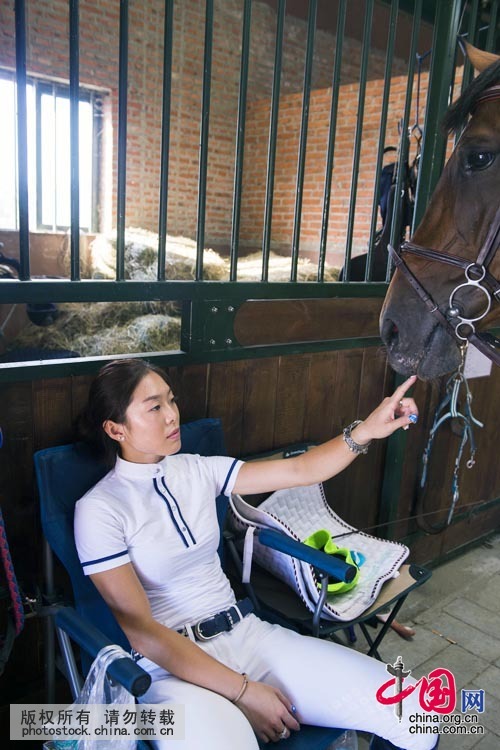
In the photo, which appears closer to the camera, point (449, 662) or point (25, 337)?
point (449, 662)

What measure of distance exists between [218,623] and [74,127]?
1160mm

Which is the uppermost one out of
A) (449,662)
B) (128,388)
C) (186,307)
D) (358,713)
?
A: (186,307)

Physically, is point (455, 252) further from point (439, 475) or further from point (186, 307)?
point (439, 475)

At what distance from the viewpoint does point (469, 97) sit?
4.26ft

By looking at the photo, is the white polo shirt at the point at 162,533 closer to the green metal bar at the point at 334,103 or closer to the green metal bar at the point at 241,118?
the green metal bar at the point at 241,118

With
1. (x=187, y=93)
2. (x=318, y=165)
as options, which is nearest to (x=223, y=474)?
(x=318, y=165)

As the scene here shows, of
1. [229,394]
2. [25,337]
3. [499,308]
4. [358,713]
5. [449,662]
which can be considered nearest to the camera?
[358,713]

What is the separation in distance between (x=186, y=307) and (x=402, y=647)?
1.39m

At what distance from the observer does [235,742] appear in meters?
1.04

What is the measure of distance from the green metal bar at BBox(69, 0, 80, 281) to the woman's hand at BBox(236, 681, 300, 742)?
98cm

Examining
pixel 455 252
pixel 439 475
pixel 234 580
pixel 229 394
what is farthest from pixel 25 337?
pixel 455 252

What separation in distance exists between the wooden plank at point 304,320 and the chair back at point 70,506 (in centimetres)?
63

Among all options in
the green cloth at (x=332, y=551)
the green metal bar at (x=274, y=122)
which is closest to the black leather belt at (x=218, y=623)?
the green cloth at (x=332, y=551)

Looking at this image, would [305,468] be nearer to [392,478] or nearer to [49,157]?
[392,478]
